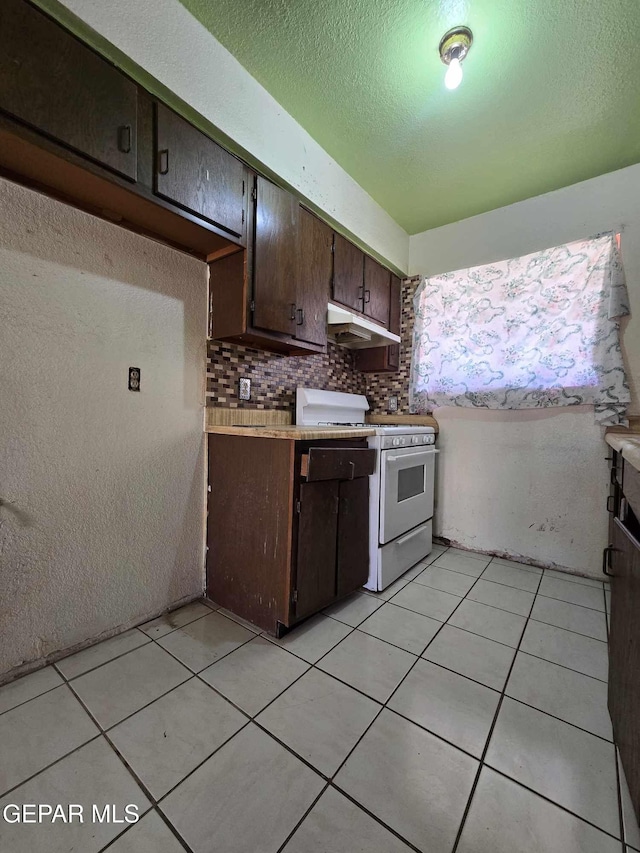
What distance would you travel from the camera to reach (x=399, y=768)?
3.18 ft

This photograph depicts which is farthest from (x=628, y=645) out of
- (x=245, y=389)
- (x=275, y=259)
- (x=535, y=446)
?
(x=275, y=259)

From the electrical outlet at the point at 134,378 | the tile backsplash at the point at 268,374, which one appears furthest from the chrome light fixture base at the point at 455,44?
the electrical outlet at the point at 134,378

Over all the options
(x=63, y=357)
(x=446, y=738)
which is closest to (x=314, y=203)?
(x=63, y=357)

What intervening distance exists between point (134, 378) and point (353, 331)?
1401 mm

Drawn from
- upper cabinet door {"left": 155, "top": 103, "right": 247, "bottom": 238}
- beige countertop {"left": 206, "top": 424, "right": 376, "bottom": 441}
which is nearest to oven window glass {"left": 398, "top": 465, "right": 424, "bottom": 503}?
beige countertop {"left": 206, "top": 424, "right": 376, "bottom": 441}

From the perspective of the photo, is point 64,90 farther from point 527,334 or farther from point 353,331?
point 527,334

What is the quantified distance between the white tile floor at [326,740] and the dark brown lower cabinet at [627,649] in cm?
16

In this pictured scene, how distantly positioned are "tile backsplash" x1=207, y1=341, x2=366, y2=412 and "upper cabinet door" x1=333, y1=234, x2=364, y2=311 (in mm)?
447

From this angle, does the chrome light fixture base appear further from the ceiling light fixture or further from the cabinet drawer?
the cabinet drawer

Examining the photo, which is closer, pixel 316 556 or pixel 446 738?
pixel 446 738

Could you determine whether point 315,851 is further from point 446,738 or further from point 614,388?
point 614,388

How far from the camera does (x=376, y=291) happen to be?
8.82 feet

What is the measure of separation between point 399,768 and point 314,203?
2.51 meters

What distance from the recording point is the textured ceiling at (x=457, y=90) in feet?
4.46
